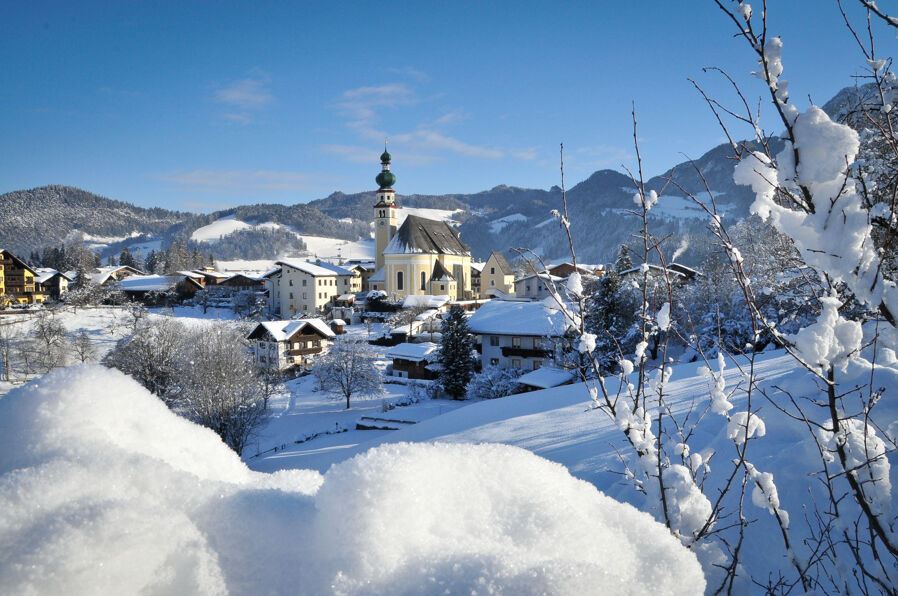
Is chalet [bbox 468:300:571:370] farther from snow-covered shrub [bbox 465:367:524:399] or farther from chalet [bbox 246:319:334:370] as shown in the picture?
chalet [bbox 246:319:334:370]

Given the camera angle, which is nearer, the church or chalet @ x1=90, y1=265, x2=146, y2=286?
the church

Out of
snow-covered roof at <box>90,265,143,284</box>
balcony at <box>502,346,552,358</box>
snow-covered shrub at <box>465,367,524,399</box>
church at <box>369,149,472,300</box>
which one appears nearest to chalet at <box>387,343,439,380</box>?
balcony at <box>502,346,552,358</box>

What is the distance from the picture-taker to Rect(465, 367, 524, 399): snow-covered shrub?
70.3ft

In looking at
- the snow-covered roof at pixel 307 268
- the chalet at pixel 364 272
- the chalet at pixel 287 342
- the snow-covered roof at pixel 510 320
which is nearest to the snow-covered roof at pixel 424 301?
the snow-covered roof at pixel 307 268

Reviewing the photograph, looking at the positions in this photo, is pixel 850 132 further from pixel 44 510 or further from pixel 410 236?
pixel 410 236

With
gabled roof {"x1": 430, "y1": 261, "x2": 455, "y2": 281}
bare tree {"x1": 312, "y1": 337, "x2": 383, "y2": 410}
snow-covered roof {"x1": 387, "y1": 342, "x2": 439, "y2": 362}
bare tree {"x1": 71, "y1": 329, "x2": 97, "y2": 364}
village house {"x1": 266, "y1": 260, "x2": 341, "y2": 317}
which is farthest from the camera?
gabled roof {"x1": 430, "y1": 261, "x2": 455, "y2": 281}

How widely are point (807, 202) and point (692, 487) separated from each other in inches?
48.6

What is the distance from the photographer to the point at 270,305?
52531mm

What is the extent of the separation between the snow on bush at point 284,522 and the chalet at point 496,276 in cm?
5534

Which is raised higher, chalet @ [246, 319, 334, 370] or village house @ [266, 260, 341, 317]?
village house @ [266, 260, 341, 317]

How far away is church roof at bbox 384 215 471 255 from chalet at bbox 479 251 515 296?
3.28 meters

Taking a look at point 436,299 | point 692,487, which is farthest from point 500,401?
point 436,299

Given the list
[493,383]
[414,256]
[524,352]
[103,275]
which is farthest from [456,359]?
[103,275]

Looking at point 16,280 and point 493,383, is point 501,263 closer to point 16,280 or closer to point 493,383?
point 493,383
